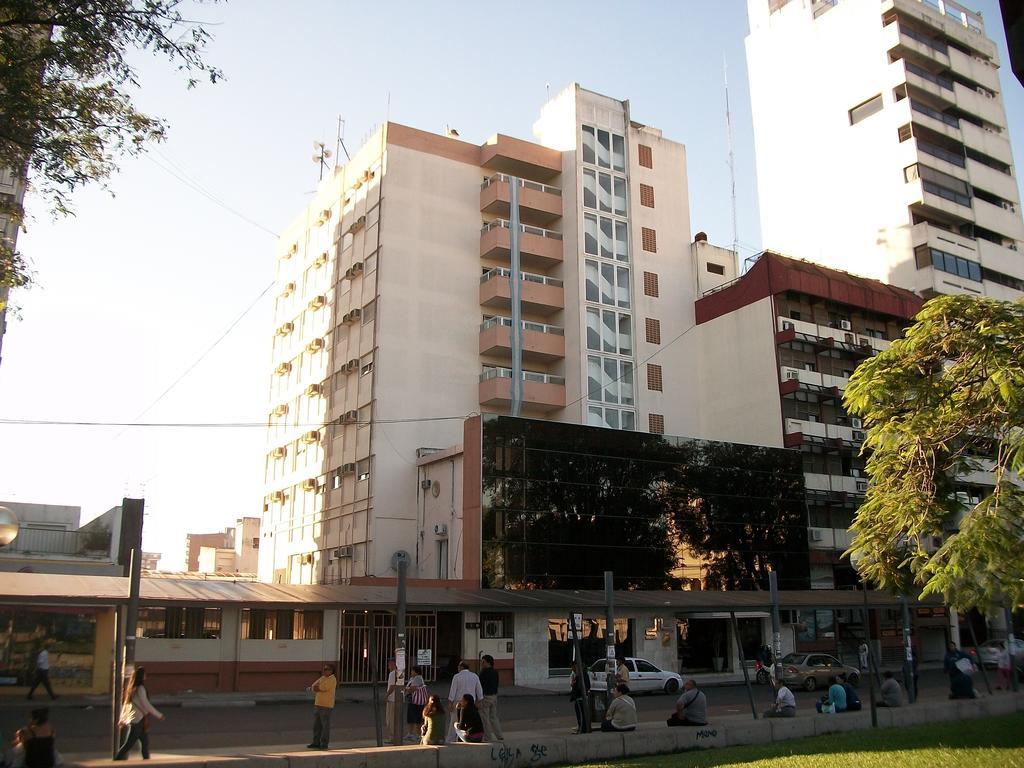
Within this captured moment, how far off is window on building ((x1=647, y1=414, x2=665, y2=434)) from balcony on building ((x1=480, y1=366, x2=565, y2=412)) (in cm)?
556

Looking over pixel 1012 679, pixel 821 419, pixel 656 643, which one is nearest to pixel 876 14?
pixel 821 419

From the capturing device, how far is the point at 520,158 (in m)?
51.9

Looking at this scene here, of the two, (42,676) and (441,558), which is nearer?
(42,676)

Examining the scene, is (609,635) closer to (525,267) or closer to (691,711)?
(691,711)

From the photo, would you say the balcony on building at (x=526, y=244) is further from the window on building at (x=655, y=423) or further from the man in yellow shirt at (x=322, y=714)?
the man in yellow shirt at (x=322, y=714)

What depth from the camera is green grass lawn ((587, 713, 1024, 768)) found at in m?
13.5

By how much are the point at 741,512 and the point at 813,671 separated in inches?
426

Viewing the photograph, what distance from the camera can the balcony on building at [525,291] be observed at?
4969 cm

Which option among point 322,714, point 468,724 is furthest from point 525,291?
point 468,724

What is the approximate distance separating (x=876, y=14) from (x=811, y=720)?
2265 inches

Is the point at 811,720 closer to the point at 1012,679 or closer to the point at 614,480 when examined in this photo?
the point at 1012,679

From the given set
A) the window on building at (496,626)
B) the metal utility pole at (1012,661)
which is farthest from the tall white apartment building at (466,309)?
the metal utility pole at (1012,661)

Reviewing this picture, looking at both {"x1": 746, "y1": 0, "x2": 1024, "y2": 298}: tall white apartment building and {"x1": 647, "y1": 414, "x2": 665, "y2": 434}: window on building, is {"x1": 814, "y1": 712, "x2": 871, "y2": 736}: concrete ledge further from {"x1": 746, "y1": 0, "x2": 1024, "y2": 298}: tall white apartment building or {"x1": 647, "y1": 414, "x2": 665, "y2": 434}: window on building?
{"x1": 746, "y1": 0, "x2": 1024, "y2": 298}: tall white apartment building

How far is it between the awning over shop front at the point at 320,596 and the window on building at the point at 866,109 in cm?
Result: 3880
